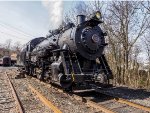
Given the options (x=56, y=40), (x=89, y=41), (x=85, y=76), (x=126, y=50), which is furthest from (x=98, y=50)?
(x=126, y=50)

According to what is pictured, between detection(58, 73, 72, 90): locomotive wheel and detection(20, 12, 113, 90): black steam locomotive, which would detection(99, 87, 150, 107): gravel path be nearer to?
detection(20, 12, 113, 90): black steam locomotive

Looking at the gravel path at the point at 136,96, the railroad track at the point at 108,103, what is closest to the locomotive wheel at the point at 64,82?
the railroad track at the point at 108,103

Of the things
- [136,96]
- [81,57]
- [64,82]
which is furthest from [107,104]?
[81,57]

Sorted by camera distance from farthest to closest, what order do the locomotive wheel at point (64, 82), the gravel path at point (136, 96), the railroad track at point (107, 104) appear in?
the locomotive wheel at point (64, 82), the gravel path at point (136, 96), the railroad track at point (107, 104)

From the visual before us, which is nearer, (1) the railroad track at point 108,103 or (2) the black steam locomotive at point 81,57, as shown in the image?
(1) the railroad track at point 108,103

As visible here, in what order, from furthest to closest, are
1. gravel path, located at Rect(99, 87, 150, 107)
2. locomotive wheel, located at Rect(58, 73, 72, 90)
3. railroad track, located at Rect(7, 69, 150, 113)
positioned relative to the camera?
locomotive wheel, located at Rect(58, 73, 72, 90), gravel path, located at Rect(99, 87, 150, 107), railroad track, located at Rect(7, 69, 150, 113)

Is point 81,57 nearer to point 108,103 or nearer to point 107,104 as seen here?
point 108,103

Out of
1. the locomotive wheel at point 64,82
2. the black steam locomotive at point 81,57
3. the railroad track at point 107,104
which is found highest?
the black steam locomotive at point 81,57

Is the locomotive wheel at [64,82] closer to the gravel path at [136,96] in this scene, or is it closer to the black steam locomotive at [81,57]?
the black steam locomotive at [81,57]

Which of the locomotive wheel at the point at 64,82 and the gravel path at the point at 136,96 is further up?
the locomotive wheel at the point at 64,82

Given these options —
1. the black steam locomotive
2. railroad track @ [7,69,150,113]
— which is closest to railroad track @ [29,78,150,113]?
railroad track @ [7,69,150,113]

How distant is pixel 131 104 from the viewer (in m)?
8.83

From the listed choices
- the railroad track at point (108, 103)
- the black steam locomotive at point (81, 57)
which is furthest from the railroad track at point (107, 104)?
the black steam locomotive at point (81, 57)

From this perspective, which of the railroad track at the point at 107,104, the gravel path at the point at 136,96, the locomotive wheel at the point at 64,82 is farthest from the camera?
the locomotive wheel at the point at 64,82
